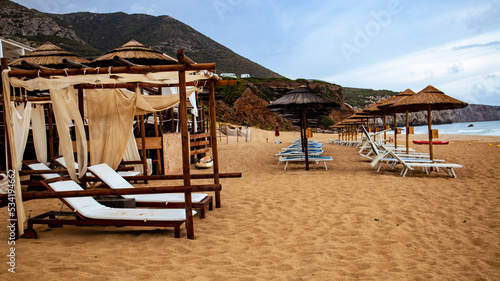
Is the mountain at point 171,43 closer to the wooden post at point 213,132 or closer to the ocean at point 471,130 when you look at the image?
the ocean at point 471,130

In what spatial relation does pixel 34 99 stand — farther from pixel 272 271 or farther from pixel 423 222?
pixel 423 222

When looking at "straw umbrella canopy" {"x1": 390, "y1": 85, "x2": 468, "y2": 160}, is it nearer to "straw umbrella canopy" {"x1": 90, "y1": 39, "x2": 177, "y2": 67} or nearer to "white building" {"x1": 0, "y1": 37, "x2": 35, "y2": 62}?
"straw umbrella canopy" {"x1": 90, "y1": 39, "x2": 177, "y2": 67}

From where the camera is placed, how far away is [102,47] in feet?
185

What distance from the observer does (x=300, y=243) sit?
343 cm

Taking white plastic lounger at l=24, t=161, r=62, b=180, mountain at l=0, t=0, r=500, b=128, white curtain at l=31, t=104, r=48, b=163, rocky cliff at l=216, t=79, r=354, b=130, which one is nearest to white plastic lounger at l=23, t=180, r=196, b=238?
white plastic lounger at l=24, t=161, r=62, b=180

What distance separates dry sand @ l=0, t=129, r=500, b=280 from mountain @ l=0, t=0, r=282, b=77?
47.9m

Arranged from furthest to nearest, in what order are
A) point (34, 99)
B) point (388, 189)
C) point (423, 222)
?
point (34, 99)
point (388, 189)
point (423, 222)

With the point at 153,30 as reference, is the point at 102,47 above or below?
below

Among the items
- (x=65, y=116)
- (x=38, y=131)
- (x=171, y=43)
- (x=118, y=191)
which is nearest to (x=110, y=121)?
(x=65, y=116)

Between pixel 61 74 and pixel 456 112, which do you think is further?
pixel 456 112

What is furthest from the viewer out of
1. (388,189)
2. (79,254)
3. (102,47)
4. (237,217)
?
(102,47)

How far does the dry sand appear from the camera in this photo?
2.71 meters

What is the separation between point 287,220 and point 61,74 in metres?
3.49

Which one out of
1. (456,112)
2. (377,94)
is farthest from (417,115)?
(456,112)
